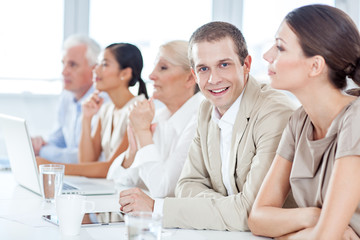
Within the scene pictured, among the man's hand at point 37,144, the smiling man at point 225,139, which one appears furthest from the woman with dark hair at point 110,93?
the smiling man at point 225,139

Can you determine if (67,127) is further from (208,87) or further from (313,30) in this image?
(313,30)

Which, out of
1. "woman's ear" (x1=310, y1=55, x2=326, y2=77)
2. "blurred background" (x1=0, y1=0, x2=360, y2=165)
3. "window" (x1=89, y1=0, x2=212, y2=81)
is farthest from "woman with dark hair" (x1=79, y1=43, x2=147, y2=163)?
"window" (x1=89, y1=0, x2=212, y2=81)

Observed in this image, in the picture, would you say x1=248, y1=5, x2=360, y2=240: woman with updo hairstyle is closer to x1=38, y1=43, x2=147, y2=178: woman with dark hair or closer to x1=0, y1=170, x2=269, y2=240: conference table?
x1=0, y1=170, x2=269, y2=240: conference table

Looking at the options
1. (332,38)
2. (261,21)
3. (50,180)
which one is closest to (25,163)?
(50,180)

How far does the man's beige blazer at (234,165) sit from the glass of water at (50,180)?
Result: 1.44 feet

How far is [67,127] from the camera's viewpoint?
378 centimetres

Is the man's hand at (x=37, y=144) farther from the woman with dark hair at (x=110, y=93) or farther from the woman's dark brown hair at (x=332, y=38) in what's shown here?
the woman's dark brown hair at (x=332, y=38)

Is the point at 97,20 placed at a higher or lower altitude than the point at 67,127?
higher

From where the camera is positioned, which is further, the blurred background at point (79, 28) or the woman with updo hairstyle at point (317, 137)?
the blurred background at point (79, 28)

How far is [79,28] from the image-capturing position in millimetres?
4922

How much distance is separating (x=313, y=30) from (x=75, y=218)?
82 cm

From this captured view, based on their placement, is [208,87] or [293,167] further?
[208,87]

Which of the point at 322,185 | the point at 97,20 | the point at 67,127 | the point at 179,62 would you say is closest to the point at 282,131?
the point at 322,185

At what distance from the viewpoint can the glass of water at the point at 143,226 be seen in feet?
3.52
